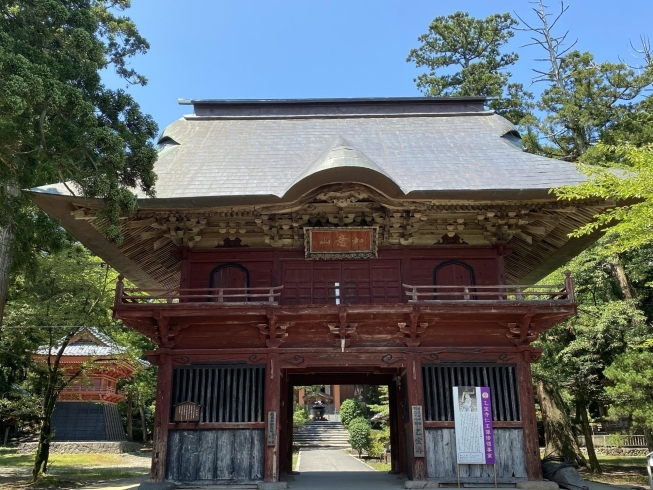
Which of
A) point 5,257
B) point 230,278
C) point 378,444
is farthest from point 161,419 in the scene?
point 378,444

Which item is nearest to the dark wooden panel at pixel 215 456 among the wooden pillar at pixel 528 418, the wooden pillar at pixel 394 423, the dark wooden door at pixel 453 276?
the wooden pillar at pixel 394 423

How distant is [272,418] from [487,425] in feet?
14.2

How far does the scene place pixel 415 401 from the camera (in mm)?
10859

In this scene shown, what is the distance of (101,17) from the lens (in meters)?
21.4

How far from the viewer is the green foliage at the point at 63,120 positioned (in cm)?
841

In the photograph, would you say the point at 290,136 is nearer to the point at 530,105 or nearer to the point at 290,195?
the point at 290,195

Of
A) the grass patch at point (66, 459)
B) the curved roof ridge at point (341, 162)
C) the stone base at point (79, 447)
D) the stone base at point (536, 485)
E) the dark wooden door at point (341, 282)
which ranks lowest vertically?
the grass patch at point (66, 459)

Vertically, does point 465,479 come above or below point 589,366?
below

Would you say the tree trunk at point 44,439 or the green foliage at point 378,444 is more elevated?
the tree trunk at point 44,439

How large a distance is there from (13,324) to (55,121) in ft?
35.1

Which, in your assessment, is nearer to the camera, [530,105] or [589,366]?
[589,366]

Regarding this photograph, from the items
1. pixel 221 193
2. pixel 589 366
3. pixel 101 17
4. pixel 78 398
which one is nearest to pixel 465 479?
pixel 221 193

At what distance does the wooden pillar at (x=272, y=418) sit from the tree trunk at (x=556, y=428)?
34.7 feet

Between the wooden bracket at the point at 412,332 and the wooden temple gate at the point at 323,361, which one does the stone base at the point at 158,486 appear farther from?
the wooden bracket at the point at 412,332
